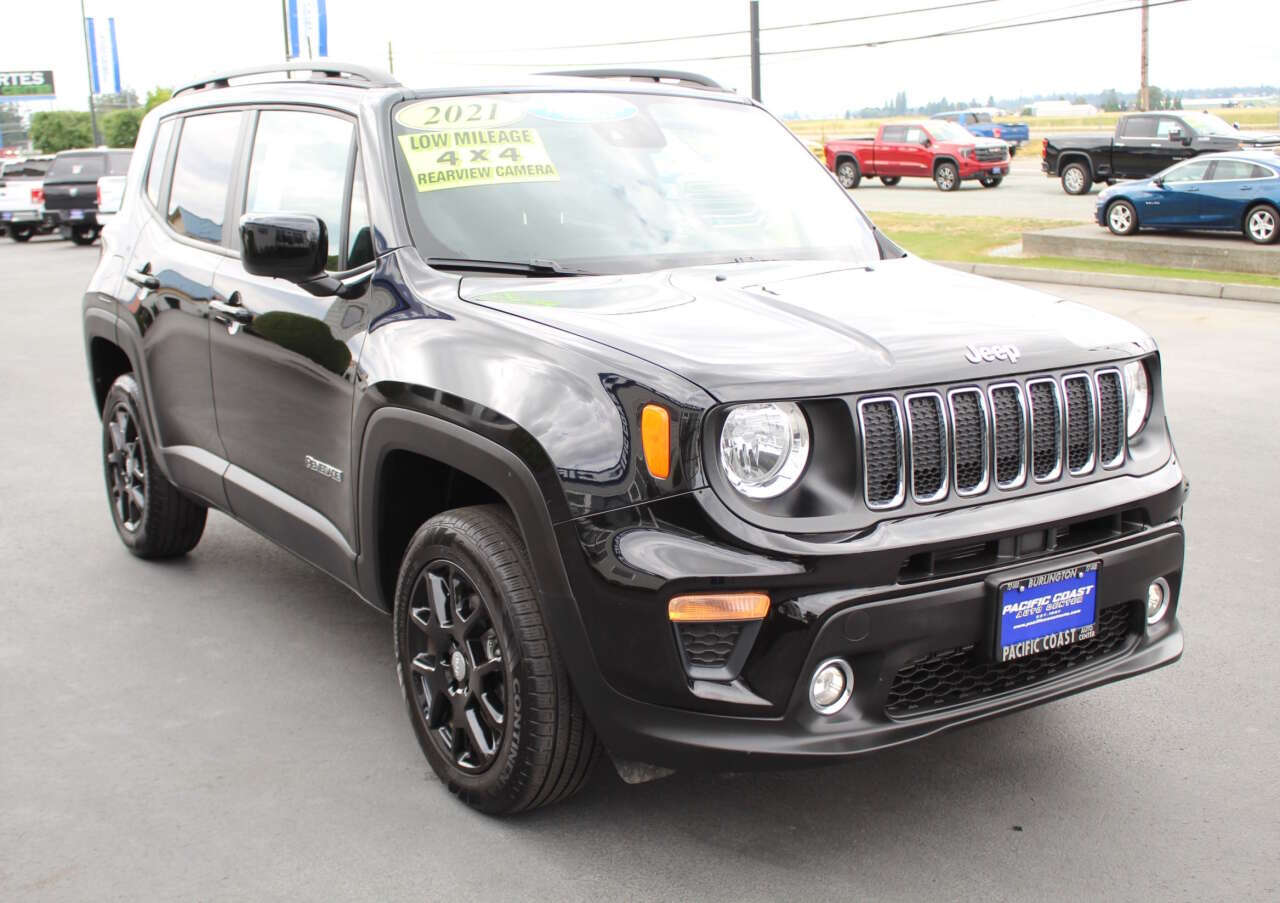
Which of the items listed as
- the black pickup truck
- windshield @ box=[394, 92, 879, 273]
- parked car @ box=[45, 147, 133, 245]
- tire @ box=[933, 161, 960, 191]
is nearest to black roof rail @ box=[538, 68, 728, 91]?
windshield @ box=[394, 92, 879, 273]

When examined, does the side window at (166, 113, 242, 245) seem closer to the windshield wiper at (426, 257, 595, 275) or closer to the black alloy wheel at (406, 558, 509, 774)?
the windshield wiper at (426, 257, 595, 275)

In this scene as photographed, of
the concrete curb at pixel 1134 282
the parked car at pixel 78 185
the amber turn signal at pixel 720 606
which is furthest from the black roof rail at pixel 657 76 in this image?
the parked car at pixel 78 185

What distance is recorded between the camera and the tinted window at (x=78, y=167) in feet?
89.0

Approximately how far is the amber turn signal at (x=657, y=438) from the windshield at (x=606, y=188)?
41.1 inches

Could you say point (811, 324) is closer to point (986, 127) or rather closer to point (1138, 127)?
point (1138, 127)

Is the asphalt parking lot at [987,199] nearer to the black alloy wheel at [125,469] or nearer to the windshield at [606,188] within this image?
the black alloy wheel at [125,469]

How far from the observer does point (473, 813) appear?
3623 millimetres

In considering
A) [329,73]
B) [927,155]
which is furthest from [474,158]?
[927,155]

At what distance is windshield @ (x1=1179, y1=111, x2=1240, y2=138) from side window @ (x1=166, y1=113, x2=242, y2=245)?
87.9 feet

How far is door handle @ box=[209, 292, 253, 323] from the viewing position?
14.9 ft

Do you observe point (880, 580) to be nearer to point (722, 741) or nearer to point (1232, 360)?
point (722, 741)

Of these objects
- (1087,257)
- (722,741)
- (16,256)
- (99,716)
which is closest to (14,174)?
(16,256)

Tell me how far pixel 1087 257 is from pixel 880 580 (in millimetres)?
15661

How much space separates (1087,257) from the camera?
17.5m
